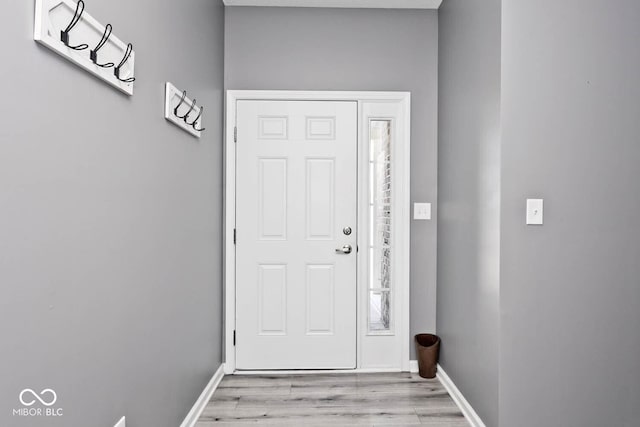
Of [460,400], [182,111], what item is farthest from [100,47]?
[460,400]

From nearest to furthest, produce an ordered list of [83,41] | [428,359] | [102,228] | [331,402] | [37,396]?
[37,396] < [83,41] < [102,228] < [331,402] < [428,359]

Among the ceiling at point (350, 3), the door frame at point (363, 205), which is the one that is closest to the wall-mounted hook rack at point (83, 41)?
the door frame at point (363, 205)

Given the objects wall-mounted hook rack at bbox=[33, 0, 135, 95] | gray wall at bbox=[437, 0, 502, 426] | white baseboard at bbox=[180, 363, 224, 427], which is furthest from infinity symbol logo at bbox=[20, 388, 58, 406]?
gray wall at bbox=[437, 0, 502, 426]

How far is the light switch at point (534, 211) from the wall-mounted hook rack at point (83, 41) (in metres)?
1.82

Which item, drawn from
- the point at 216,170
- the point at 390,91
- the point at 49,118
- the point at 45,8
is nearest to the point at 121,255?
the point at 49,118

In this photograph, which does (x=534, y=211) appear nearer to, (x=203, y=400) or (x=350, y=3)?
(x=350, y=3)

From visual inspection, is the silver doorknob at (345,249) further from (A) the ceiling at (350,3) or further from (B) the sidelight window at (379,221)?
(A) the ceiling at (350,3)

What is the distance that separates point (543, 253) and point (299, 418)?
158cm

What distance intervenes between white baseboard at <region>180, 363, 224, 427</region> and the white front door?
0.19m

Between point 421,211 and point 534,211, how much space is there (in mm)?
1066

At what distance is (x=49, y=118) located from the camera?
104cm

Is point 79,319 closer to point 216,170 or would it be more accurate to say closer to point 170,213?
point 170,213

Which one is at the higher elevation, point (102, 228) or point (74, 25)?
point (74, 25)

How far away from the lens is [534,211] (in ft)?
6.51
